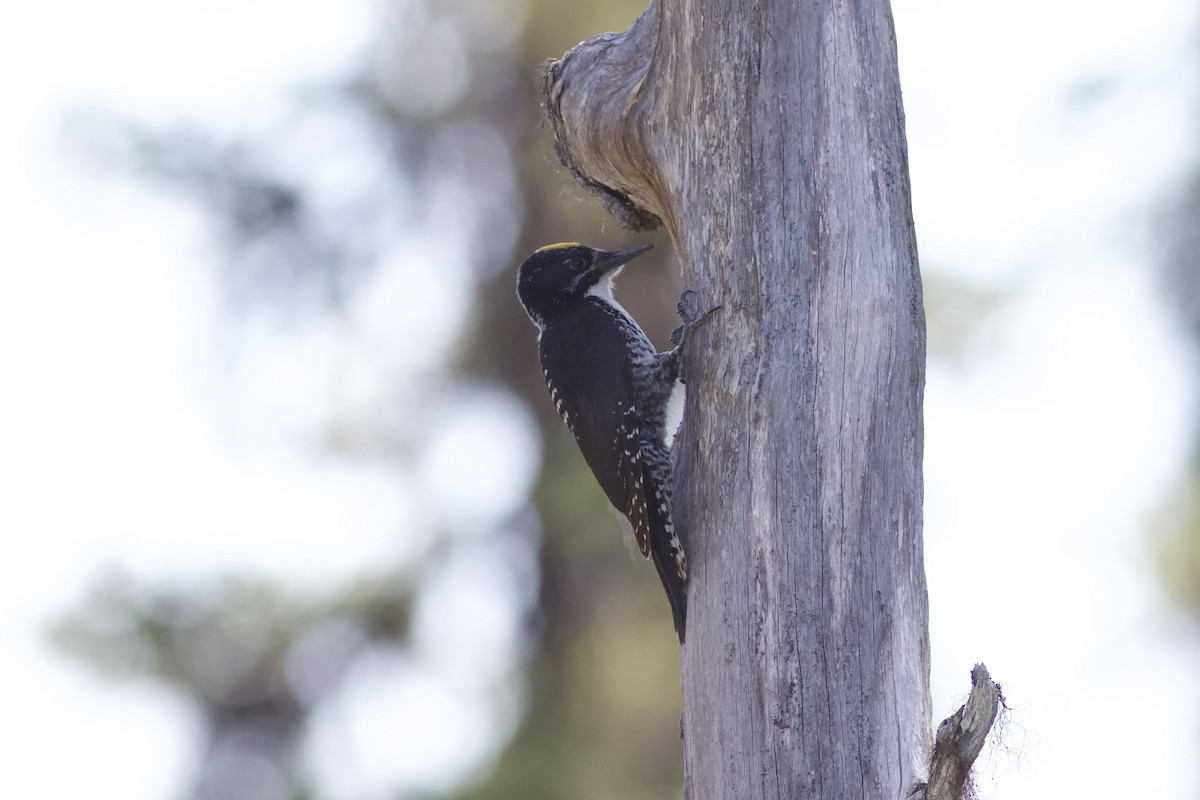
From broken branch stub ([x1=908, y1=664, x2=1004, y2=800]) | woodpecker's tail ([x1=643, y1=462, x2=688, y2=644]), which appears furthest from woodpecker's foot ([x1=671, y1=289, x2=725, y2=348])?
broken branch stub ([x1=908, y1=664, x2=1004, y2=800])

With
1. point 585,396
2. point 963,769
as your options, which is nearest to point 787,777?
point 963,769

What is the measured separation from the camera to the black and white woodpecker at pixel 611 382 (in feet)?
13.6

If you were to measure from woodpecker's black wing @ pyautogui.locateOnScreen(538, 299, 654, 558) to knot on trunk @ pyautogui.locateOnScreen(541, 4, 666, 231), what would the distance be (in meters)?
0.40

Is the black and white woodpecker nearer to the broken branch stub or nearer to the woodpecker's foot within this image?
the woodpecker's foot

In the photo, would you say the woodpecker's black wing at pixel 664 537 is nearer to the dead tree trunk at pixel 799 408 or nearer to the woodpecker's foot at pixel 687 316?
the dead tree trunk at pixel 799 408

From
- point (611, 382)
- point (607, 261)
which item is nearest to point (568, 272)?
point (607, 261)

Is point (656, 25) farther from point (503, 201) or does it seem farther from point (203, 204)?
point (203, 204)

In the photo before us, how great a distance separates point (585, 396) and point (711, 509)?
1.32m

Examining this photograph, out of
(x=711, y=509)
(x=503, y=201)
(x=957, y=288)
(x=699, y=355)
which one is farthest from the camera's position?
(x=957, y=288)

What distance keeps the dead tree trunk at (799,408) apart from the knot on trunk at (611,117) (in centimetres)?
30

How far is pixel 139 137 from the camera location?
9.27m

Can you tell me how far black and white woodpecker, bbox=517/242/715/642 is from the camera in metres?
4.15

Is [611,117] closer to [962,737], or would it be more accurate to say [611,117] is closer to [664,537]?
[664,537]

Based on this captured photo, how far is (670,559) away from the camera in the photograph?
3.81 m
